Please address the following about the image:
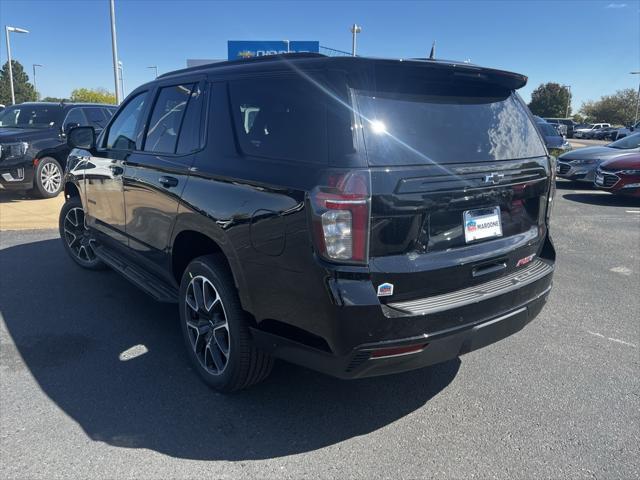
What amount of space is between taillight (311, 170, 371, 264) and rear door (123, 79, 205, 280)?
51.7 inches

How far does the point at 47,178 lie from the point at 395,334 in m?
9.41

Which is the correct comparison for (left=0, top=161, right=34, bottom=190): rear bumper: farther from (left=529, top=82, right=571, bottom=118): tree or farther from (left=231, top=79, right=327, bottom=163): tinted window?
(left=529, top=82, right=571, bottom=118): tree

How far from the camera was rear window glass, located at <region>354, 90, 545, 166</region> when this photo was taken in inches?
95.5

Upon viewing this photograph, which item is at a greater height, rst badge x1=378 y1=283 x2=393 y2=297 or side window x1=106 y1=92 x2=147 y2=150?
side window x1=106 y1=92 x2=147 y2=150

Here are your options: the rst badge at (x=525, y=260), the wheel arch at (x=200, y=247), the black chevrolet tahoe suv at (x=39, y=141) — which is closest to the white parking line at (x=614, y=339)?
the rst badge at (x=525, y=260)

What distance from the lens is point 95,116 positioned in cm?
1079

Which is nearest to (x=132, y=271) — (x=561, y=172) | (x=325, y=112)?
(x=325, y=112)

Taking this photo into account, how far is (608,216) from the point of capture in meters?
9.30

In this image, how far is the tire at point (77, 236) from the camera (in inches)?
217

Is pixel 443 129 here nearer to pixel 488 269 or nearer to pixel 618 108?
pixel 488 269

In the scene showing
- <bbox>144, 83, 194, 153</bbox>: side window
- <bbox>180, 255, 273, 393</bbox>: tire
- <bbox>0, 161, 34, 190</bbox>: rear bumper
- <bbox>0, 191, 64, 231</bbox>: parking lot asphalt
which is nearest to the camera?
<bbox>180, 255, 273, 393</bbox>: tire

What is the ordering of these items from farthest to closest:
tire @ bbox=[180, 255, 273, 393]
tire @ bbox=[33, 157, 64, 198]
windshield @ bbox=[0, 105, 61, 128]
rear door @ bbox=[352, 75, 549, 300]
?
windshield @ bbox=[0, 105, 61, 128] < tire @ bbox=[33, 157, 64, 198] < tire @ bbox=[180, 255, 273, 393] < rear door @ bbox=[352, 75, 549, 300]

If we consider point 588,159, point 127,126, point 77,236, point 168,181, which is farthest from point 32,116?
point 588,159

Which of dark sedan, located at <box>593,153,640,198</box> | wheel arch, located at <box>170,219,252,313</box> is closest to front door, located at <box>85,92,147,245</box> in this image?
wheel arch, located at <box>170,219,252,313</box>
